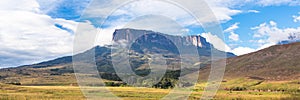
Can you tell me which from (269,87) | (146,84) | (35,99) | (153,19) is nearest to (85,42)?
(153,19)

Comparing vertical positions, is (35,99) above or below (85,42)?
below

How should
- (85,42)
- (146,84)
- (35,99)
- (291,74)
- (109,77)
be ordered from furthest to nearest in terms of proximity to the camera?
(109,77)
(291,74)
(146,84)
(35,99)
(85,42)

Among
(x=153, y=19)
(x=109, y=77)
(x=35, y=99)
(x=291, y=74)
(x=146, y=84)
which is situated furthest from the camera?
(x=109, y=77)

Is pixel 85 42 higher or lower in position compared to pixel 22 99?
higher

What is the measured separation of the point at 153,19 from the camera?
145 ft

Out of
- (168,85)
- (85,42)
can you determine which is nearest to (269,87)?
(168,85)

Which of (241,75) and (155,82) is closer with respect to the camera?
(155,82)

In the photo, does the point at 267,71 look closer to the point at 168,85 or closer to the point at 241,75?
the point at 241,75

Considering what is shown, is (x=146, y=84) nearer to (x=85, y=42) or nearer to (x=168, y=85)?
(x=168, y=85)

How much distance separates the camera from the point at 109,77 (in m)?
195

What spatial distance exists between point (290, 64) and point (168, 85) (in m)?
89.8

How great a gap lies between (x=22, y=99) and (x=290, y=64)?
16593cm

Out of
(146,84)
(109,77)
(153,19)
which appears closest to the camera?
(153,19)

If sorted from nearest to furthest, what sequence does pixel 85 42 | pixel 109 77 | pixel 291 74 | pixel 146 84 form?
pixel 85 42, pixel 146 84, pixel 291 74, pixel 109 77
